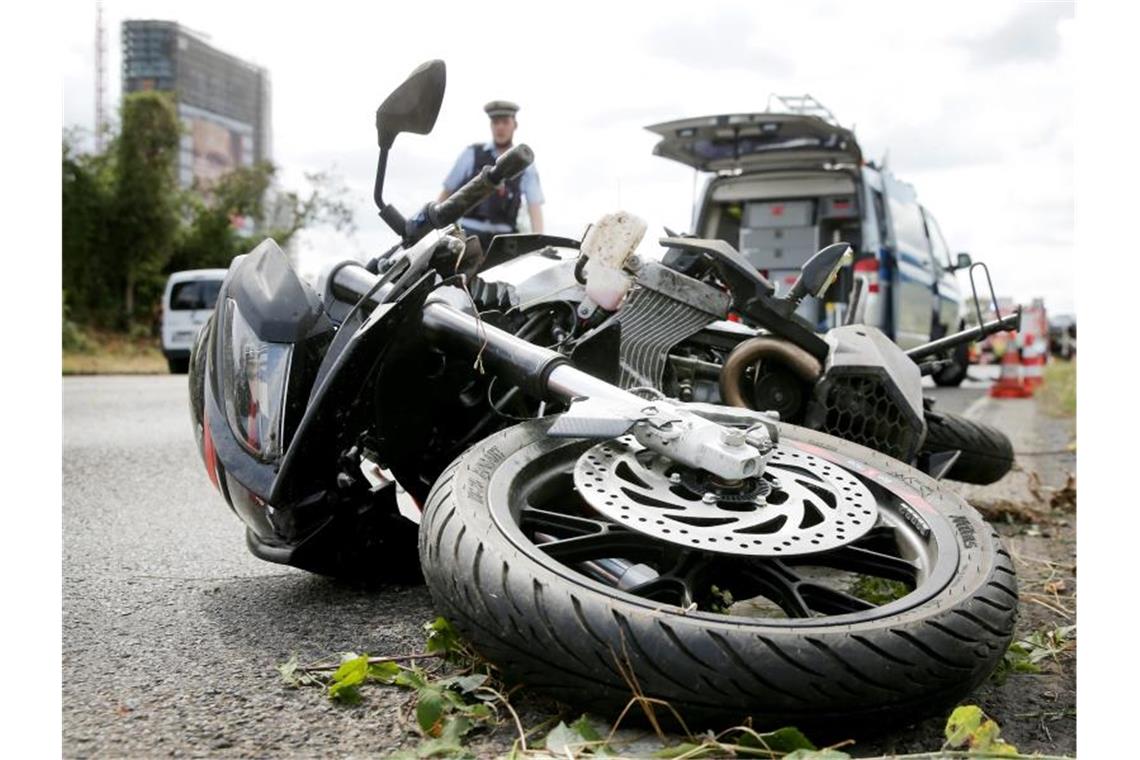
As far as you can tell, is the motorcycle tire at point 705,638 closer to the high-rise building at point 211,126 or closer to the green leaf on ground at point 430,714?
the green leaf on ground at point 430,714

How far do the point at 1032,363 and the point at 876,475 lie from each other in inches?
414

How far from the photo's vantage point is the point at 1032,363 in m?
11.9

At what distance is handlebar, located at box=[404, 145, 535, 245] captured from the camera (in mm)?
2584

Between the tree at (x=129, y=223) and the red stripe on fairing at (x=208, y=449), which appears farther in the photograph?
the tree at (x=129, y=223)

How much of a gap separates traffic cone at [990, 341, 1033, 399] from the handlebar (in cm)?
989

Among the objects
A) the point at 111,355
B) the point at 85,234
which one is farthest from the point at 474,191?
the point at 85,234

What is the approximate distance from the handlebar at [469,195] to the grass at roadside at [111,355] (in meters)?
12.9

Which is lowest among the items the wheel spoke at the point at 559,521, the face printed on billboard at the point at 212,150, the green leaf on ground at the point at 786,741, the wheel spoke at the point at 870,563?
the green leaf on ground at the point at 786,741

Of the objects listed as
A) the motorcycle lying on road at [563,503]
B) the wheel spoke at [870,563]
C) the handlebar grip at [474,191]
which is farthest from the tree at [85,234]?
the wheel spoke at [870,563]

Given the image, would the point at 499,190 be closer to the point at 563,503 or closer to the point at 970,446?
the point at 970,446

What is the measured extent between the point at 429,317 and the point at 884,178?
790 cm

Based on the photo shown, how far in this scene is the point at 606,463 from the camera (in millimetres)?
2102

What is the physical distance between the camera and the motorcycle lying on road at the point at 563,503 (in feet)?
5.54
